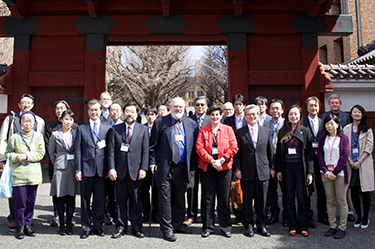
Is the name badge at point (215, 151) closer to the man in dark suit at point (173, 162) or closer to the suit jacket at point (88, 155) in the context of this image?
the man in dark suit at point (173, 162)

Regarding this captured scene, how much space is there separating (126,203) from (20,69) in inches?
178

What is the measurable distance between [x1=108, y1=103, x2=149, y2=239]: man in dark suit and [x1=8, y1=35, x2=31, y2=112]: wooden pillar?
3747 mm

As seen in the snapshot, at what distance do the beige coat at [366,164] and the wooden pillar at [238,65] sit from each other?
106 inches

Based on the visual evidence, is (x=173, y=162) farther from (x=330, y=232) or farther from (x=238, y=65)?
(x=238, y=65)

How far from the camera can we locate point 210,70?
24141mm

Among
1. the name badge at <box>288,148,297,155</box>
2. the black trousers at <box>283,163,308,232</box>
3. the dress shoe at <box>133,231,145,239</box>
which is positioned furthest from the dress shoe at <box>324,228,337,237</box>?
the dress shoe at <box>133,231,145,239</box>

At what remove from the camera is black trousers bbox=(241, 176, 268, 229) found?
3623 millimetres

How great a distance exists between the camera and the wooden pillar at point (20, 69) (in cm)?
623

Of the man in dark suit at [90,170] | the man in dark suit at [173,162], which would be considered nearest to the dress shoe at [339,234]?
the man in dark suit at [173,162]

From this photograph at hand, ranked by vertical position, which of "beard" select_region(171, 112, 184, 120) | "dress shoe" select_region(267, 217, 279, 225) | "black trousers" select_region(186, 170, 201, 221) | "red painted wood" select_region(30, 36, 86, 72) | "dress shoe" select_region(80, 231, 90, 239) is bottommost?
"dress shoe" select_region(80, 231, 90, 239)

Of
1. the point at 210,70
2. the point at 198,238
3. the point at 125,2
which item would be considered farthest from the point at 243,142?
the point at 210,70

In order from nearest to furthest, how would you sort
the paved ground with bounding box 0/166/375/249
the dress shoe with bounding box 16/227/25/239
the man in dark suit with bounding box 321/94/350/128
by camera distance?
1. the paved ground with bounding box 0/166/375/249
2. the dress shoe with bounding box 16/227/25/239
3. the man in dark suit with bounding box 321/94/350/128

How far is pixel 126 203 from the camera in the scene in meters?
3.71

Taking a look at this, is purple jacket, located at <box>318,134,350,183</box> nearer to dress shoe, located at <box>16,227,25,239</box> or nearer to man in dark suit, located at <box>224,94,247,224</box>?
man in dark suit, located at <box>224,94,247,224</box>
